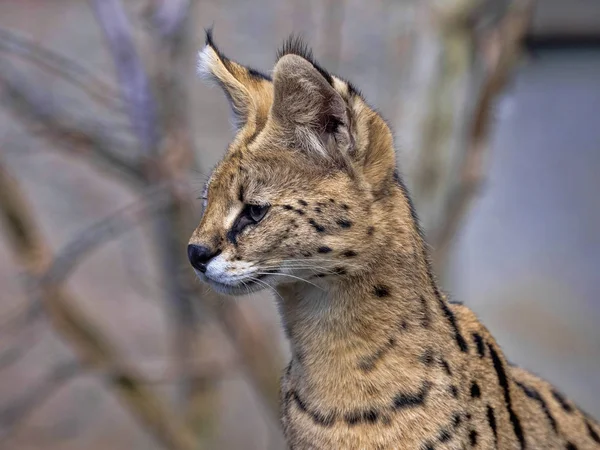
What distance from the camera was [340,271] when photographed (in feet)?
8.34

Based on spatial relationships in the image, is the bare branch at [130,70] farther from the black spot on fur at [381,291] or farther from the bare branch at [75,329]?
the black spot on fur at [381,291]

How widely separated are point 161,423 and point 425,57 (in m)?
2.38

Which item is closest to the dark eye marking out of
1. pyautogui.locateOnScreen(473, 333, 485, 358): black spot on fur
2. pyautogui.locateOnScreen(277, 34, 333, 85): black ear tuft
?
pyautogui.locateOnScreen(277, 34, 333, 85): black ear tuft

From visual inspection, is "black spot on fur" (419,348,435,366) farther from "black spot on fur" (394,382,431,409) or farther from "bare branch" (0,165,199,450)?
"bare branch" (0,165,199,450)

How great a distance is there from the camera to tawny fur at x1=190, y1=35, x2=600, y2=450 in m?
2.49

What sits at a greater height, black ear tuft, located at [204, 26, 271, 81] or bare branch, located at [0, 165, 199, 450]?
black ear tuft, located at [204, 26, 271, 81]

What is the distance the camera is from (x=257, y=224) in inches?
98.0

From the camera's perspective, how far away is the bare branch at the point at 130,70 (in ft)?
14.8

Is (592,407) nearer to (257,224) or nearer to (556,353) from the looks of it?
(556,353)

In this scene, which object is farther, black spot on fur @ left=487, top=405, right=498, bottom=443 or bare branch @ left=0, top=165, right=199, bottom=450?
bare branch @ left=0, top=165, right=199, bottom=450

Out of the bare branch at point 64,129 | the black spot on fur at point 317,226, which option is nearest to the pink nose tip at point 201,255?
the black spot on fur at point 317,226

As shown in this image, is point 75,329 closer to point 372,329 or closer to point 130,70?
point 130,70

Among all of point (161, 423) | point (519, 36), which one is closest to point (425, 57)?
point (519, 36)

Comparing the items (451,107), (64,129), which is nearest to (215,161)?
(64,129)
